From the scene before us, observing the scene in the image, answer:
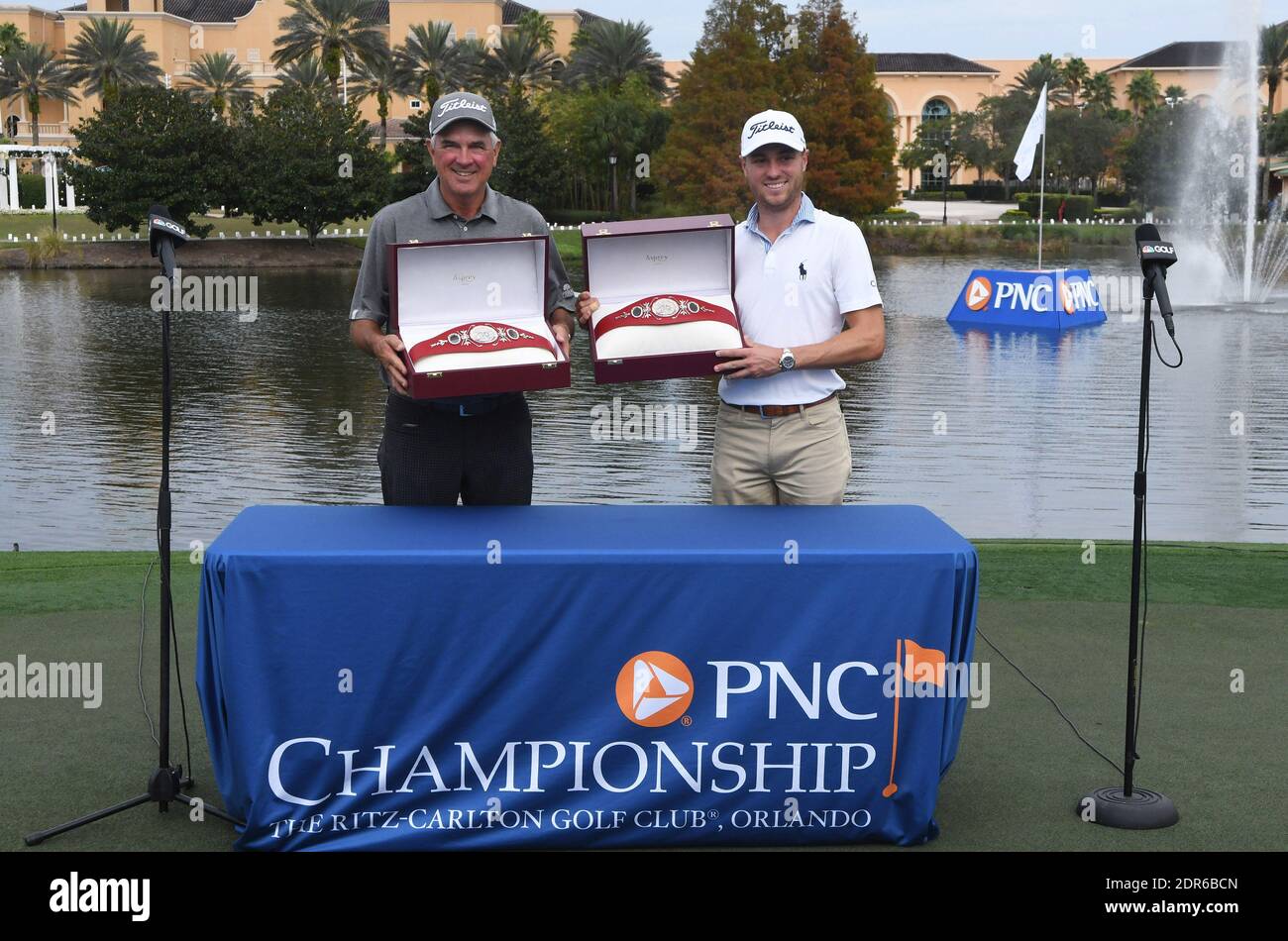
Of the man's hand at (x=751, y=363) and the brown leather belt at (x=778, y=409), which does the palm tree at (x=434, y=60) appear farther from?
the man's hand at (x=751, y=363)

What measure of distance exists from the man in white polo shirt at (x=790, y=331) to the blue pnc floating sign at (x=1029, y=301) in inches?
877

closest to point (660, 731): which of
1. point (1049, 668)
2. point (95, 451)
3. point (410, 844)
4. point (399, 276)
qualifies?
point (410, 844)

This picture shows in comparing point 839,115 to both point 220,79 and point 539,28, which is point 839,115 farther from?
point 220,79

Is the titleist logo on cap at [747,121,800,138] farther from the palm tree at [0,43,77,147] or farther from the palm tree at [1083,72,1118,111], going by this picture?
the palm tree at [1083,72,1118,111]

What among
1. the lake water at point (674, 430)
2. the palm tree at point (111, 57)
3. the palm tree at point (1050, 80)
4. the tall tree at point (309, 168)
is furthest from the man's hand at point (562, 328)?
the palm tree at point (1050, 80)

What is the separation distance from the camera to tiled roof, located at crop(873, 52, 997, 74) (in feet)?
379

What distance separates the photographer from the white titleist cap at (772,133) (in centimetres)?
477

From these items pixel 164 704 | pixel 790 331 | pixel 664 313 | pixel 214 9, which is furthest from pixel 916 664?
pixel 214 9

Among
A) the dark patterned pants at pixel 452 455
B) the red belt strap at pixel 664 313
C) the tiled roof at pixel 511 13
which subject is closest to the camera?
the red belt strap at pixel 664 313

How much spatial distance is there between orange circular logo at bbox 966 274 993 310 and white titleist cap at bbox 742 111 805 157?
2380cm

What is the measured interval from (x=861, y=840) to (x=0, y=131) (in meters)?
99.3

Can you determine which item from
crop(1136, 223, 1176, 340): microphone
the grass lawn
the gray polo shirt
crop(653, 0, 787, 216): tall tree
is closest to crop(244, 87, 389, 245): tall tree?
crop(653, 0, 787, 216): tall tree

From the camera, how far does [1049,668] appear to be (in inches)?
235
